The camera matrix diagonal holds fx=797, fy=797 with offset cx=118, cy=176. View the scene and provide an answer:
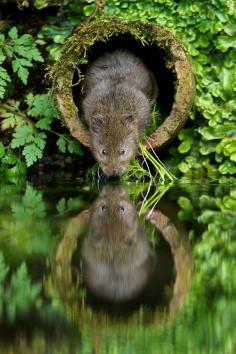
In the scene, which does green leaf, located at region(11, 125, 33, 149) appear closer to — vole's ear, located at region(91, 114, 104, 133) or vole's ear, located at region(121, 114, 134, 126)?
vole's ear, located at region(91, 114, 104, 133)

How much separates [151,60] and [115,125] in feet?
3.71

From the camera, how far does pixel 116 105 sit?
6562 millimetres

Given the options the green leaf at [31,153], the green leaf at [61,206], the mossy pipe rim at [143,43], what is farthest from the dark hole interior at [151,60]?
the green leaf at [61,206]

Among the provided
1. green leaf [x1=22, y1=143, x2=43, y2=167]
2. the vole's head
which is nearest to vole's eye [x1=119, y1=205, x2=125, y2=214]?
the vole's head

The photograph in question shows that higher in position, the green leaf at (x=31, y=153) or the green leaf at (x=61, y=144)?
the green leaf at (x=61, y=144)

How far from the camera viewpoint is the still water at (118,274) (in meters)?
2.72

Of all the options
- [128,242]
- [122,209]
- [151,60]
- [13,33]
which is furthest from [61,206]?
[151,60]

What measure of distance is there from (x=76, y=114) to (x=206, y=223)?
229cm

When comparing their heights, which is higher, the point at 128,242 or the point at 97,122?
the point at 97,122

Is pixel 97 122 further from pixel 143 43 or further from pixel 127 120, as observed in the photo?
pixel 143 43

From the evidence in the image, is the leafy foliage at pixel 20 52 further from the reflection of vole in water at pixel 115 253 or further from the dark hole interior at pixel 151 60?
the reflection of vole in water at pixel 115 253

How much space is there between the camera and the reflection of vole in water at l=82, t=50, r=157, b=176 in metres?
6.39

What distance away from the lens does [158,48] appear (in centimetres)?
701

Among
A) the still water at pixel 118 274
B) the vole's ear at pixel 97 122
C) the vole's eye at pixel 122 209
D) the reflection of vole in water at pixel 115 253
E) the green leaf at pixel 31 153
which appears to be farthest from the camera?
the green leaf at pixel 31 153
